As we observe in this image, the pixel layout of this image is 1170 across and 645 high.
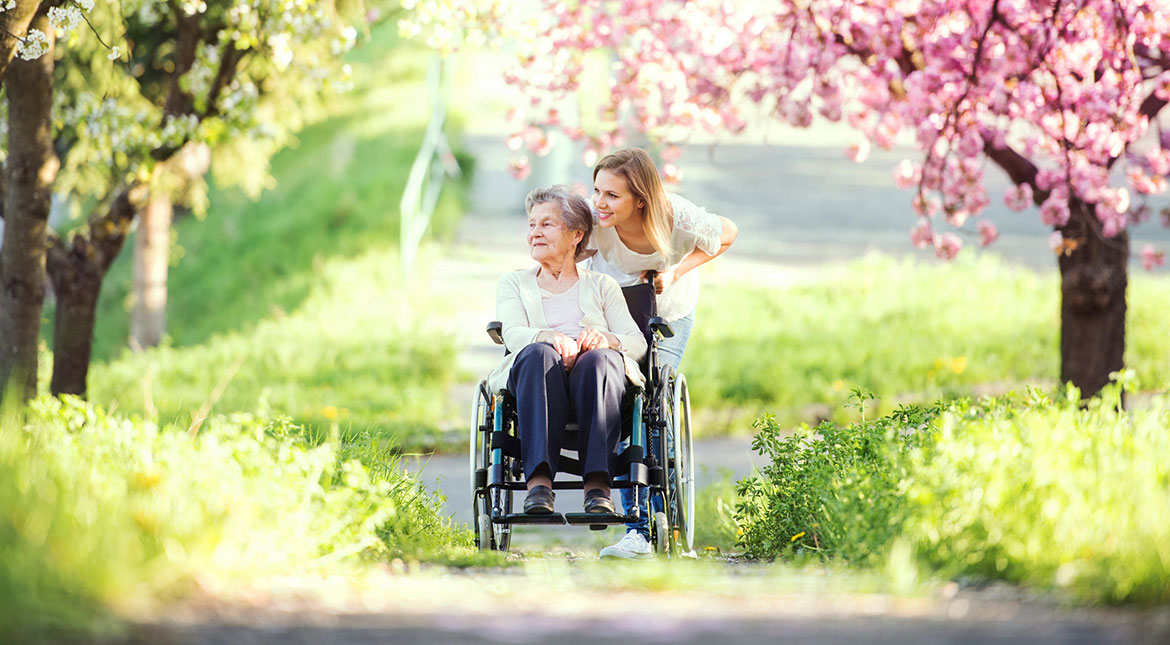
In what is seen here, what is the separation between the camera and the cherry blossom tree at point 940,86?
5.26 metres

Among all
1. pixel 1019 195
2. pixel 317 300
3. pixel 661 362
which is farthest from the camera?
pixel 317 300

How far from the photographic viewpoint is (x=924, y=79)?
5609 mm

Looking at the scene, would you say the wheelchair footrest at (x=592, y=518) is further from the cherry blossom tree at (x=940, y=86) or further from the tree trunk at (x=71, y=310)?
the tree trunk at (x=71, y=310)

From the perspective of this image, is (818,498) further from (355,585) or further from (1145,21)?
(1145,21)

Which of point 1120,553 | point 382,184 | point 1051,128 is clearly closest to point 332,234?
point 382,184

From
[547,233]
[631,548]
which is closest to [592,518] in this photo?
[631,548]

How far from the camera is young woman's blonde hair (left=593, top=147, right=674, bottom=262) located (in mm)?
4516

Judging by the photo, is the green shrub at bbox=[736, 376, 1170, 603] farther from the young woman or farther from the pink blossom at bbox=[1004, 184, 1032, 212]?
the pink blossom at bbox=[1004, 184, 1032, 212]

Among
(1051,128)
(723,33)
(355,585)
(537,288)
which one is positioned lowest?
(355,585)

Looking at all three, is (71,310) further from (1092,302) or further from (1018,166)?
(1092,302)

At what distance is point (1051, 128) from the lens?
5.62 m

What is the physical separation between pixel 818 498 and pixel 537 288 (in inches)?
51.1

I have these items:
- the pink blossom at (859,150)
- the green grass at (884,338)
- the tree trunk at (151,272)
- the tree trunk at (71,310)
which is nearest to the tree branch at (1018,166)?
the pink blossom at (859,150)

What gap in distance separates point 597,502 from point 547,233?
3.35 feet
